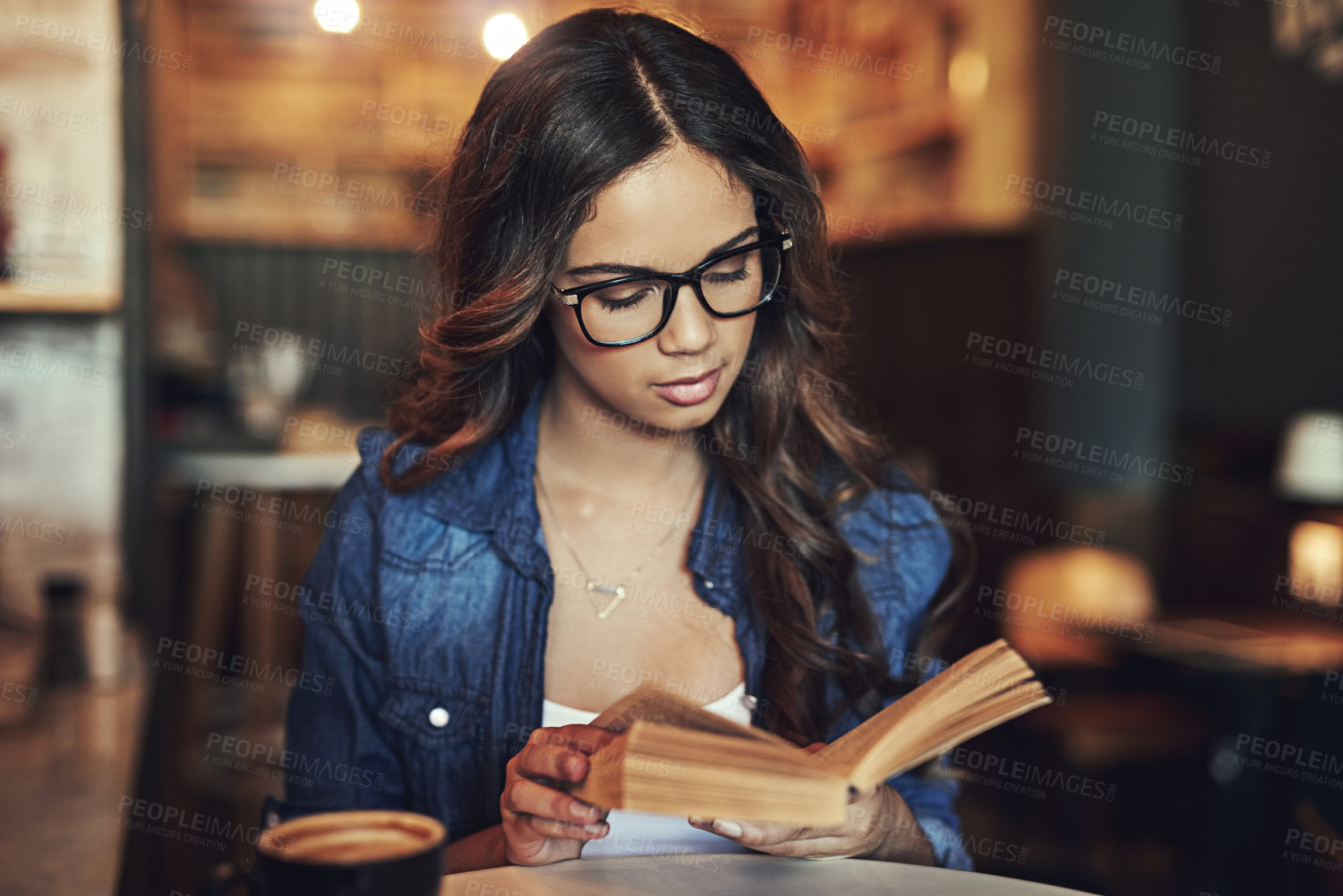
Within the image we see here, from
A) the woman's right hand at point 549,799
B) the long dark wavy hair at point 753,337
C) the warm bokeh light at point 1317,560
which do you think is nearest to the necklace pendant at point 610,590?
the long dark wavy hair at point 753,337

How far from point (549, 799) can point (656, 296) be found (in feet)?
1.74

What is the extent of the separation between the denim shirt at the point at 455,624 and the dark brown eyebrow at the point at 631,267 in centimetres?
31

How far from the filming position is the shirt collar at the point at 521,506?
4.53ft

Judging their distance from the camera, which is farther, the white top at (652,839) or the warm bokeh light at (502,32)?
the warm bokeh light at (502,32)

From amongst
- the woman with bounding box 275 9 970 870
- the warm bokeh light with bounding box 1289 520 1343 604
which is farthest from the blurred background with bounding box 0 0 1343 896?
the woman with bounding box 275 9 970 870

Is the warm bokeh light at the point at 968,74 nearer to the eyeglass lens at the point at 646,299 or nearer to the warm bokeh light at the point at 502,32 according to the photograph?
the warm bokeh light at the point at 502,32

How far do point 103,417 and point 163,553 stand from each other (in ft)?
2.45

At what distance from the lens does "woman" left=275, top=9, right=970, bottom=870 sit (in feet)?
3.84

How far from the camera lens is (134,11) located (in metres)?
2.70

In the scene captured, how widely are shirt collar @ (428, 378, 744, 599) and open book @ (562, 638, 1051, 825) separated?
1.57ft

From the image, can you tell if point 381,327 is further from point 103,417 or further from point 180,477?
point 103,417

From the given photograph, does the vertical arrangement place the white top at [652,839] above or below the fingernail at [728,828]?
below

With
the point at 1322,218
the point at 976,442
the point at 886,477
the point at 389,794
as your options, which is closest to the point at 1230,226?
the point at 1322,218

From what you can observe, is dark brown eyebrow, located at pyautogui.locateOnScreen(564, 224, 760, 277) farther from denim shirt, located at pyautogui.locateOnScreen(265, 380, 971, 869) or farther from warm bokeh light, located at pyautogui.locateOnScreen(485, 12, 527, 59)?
Answer: warm bokeh light, located at pyautogui.locateOnScreen(485, 12, 527, 59)
